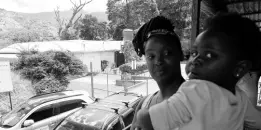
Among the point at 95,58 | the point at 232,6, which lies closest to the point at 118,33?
the point at 95,58

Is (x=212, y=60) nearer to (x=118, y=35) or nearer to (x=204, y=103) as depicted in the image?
(x=204, y=103)

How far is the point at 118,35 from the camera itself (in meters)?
29.4

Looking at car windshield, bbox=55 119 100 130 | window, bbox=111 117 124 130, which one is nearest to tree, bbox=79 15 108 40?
car windshield, bbox=55 119 100 130

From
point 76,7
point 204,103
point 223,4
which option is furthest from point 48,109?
point 76,7

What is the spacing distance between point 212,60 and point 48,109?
253 inches

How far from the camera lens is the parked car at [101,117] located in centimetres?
443

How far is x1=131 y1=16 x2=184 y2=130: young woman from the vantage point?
932 millimetres

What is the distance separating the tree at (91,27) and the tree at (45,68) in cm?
1835

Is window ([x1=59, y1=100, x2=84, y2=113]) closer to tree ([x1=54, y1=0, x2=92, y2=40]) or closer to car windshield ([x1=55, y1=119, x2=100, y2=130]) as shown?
car windshield ([x1=55, y1=119, x2=100, y2=130])

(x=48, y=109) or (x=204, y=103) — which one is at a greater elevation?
(x=204, y=103)

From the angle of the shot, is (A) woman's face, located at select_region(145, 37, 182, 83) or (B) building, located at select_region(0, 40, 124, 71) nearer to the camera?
(A) woman's face, located at select_region(145, 37, 182, 83)

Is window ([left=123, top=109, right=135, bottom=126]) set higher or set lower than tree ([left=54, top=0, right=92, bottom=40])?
lower

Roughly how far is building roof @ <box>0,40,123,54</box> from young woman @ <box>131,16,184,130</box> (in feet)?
44.2

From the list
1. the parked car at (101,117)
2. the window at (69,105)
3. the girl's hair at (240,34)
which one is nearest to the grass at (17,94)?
the window at (69,105)
